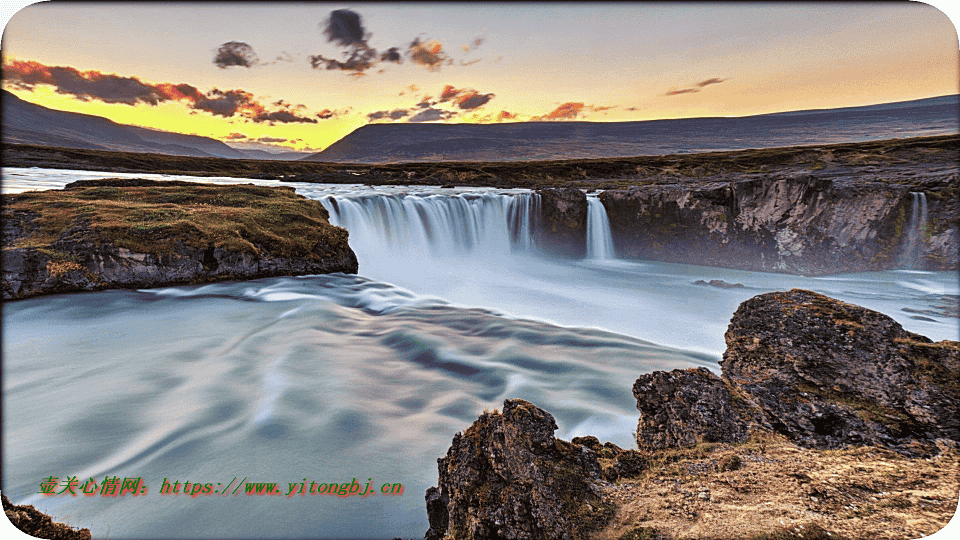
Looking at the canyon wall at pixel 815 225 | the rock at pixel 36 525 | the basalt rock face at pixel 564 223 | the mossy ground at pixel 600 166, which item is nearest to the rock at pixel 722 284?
the canyon wall at pixel 815 225

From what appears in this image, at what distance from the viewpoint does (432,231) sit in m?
19.5

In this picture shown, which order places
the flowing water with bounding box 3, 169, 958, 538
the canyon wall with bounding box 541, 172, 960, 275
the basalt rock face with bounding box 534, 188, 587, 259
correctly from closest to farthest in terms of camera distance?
the flowing water with bounding box 3, 169, 958, 538
the canyon wall with bounding box 541, 172, 960, 275
the basalt rock face with bounding box 534, 188, 587, 259

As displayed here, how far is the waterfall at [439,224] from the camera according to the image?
58.1 ft

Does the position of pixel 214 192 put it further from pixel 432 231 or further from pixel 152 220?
pixel 432 231

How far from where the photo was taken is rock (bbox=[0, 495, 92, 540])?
189 centimetres

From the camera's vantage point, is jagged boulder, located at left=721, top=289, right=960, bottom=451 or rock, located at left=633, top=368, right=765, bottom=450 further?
rock, located at left=633, top=368, right=765, bottom=450

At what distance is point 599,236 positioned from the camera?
18.2m

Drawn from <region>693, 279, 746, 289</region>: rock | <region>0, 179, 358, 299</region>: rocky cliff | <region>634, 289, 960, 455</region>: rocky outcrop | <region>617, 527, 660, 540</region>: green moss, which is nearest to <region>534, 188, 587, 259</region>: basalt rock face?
<region>693, 279, 746, 289</region>: rock

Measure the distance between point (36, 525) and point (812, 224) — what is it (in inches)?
731

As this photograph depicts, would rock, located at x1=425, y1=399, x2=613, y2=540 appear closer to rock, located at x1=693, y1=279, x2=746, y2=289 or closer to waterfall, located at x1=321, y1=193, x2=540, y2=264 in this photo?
rock, located at x1=693, y1=279, x2=746, y2=289

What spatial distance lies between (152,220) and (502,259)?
43.0 feet

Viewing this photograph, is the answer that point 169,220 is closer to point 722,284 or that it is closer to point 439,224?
point 439,224

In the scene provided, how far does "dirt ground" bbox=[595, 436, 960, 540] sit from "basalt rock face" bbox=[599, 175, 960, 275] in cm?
1508

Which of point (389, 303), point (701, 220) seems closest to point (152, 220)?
point (389, 303)
